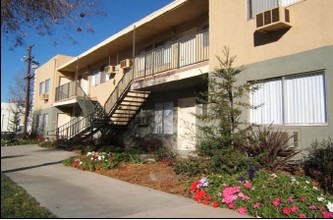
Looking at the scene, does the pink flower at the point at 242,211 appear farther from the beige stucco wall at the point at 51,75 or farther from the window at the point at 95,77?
the beige stucco wall at the point at 51,75

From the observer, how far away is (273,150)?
9.05 m

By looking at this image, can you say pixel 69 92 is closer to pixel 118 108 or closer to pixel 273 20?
pixel 118 108

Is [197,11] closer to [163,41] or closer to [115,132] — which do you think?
[163,41]

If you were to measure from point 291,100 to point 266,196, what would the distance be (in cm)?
402

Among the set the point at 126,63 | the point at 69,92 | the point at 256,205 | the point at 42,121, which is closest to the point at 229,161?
the point at 256,205

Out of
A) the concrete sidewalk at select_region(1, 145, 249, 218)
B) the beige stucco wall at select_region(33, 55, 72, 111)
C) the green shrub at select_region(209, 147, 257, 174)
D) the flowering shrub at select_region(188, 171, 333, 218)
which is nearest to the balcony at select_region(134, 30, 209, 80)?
the green shrub at select_region(209, 147, 257, 174)

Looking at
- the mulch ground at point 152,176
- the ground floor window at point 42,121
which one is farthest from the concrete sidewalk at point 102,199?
the ground floor window at point 42,121

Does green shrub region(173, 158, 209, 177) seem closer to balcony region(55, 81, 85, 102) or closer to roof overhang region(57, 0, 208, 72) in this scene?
roof overhang region(57, 0, 208, 72)

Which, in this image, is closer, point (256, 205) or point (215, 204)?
point (256, 205)

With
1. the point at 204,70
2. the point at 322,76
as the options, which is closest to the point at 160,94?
the point at 204,70

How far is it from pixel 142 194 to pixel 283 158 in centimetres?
380

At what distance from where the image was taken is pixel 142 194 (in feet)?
26.7

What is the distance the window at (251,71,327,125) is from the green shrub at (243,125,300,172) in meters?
0.61

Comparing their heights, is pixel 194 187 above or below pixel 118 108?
below
